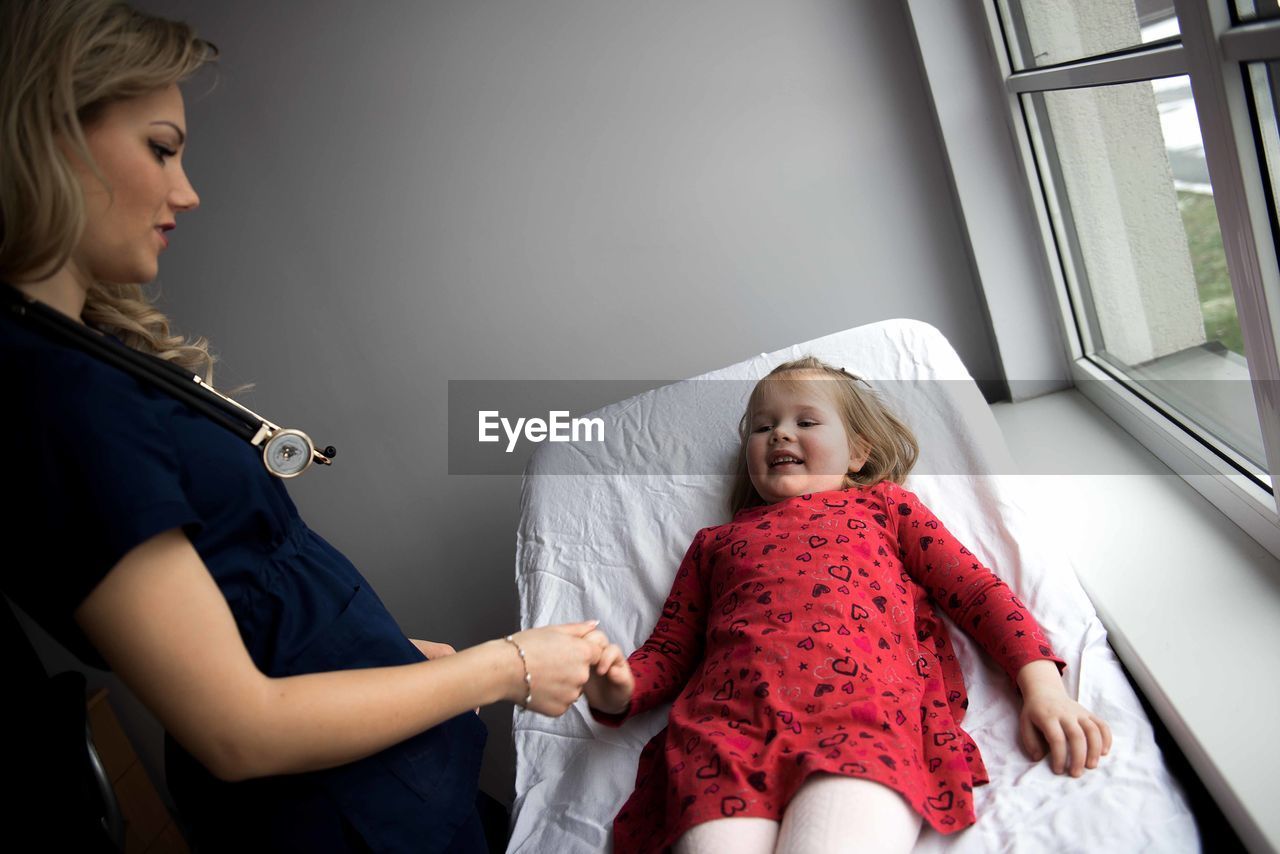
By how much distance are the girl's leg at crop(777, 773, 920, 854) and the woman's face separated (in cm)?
89

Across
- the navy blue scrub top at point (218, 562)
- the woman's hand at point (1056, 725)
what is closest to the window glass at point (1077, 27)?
the woman's hand at point (1056, 725)

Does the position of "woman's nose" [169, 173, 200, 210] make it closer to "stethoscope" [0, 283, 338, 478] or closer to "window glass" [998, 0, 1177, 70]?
"stethoscope" [0, 283, 338, 478]

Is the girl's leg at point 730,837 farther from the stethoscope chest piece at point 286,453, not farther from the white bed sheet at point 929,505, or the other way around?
the stethoscope chest piece at point 286,453

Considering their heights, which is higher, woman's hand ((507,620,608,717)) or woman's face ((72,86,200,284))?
woman's face ((72,86,200,284))

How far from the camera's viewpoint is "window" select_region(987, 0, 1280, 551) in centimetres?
117

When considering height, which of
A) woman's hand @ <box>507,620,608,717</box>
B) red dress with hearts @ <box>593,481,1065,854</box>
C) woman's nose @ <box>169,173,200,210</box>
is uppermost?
woman's nose @ <box>169,173,200,210</box>

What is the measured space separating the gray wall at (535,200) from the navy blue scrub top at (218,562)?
1.16 meters

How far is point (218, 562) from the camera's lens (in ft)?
3.10

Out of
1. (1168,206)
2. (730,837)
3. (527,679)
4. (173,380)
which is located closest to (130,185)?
(173,380)

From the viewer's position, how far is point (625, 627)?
161 centimetres

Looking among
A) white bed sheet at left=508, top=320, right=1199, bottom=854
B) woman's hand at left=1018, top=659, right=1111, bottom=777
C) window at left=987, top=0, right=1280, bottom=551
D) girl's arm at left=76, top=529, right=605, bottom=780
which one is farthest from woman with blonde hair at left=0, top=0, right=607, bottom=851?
window at left=987, top=0, right=1280, bottom=551

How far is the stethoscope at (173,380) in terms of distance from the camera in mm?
871

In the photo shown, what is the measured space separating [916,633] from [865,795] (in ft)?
1.19

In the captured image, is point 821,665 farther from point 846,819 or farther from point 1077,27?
point 1077,27
